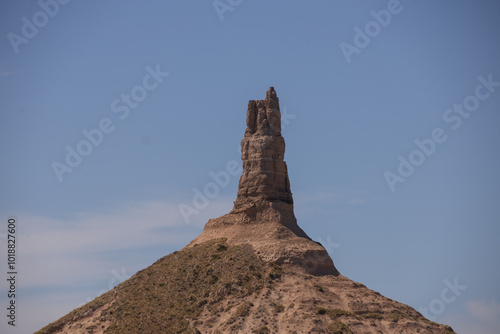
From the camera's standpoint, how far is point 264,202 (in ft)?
416

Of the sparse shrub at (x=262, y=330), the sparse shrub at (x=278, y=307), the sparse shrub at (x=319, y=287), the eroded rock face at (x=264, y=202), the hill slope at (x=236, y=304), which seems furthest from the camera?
the eroded rock face at (x=264, y=202)

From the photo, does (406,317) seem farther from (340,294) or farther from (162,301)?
(162,301)

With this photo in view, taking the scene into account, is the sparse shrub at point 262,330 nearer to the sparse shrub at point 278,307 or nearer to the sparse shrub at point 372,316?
the sparse shrub at point 278,307

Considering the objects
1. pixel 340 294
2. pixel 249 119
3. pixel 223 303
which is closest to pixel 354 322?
pixel 340 294

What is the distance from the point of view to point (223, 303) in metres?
116

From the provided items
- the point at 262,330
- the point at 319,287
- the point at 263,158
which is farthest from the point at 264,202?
the point at 262,330

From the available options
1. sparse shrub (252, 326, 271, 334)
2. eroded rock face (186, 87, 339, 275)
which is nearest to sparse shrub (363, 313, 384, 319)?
eroded rock face (186, 87, 339, 275)

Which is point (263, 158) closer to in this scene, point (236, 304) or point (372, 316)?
point (236, 304)

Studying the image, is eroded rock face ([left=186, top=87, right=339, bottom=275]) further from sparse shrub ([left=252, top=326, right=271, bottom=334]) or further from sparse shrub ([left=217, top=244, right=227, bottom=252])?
sparse shrub ([left=252, top=326, right=271, bottom=334])

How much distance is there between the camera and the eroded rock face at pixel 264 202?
4845 inches

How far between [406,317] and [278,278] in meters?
14.3

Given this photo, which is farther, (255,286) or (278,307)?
(255,286)

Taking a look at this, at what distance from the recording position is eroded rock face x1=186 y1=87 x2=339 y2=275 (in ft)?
404

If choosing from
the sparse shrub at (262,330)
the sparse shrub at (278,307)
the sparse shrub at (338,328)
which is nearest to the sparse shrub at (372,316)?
the sparse shrub at (338,328)
